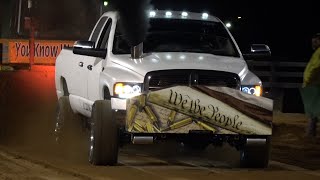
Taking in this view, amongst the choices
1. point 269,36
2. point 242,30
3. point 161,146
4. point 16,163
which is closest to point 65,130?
point 161,146

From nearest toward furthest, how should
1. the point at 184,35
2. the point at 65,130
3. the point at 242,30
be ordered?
the point at 184,35 < the point at 65,130 < the point at 242,30

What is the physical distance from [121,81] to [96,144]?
82 centimetres

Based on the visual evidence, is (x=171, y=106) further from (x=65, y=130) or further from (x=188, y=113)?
(x=65, y=130)

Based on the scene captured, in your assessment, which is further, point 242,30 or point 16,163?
point 242,30

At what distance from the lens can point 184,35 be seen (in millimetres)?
10992

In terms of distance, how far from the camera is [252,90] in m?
9.92

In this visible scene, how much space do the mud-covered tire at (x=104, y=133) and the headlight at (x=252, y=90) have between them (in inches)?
65.8

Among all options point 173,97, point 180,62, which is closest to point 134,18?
point 180,62

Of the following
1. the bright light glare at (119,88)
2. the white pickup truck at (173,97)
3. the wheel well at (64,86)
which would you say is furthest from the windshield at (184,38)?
the wheel well at (64,86)

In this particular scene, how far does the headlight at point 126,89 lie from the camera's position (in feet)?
31.5

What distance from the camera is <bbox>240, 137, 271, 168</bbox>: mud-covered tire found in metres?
9.88

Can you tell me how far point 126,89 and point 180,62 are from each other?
29.7 inches

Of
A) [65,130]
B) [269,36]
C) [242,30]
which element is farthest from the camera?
[242,30]

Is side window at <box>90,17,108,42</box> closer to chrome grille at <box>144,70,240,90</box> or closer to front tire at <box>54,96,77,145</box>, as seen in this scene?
front tire at <box>54,96,77,145</box>
